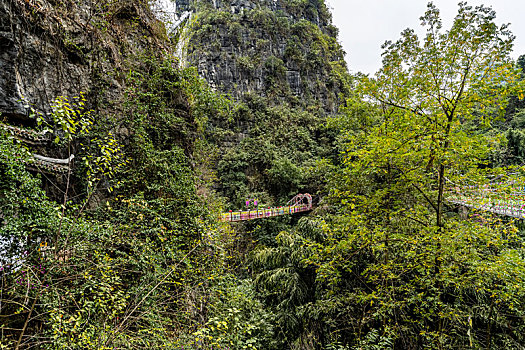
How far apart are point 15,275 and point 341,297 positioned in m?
3.35

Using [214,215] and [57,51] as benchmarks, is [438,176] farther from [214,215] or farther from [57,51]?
[57,51]

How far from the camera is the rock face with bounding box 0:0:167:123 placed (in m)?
2.50

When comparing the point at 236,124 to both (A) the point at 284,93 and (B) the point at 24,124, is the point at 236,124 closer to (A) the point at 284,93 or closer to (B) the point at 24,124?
(A) the point at 284,93

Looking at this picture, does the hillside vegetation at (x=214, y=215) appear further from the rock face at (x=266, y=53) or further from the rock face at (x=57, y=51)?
the rock face at (x=266, y=53)

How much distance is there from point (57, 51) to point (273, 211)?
7.80 m

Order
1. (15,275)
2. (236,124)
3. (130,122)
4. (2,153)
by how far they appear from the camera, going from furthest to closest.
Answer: (236,124)
(130,122)
(2,153)
(15,275)

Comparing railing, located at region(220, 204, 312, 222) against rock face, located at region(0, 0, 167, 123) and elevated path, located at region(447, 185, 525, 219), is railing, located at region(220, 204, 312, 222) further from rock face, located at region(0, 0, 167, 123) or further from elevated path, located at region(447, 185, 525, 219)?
elevated path, located at region(447, 185, 525, 219)

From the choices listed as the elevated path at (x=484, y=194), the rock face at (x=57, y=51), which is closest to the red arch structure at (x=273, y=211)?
the rock face at (x=57, y=51)

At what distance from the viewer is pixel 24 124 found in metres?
2.61

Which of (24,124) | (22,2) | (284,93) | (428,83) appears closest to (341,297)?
(428,83)

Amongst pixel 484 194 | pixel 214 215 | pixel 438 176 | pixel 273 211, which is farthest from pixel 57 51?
pixel 273 211

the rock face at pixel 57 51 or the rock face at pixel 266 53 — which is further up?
the rock face at pixel 266 53

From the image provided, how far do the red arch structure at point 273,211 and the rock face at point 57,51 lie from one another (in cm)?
489

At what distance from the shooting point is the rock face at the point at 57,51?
2498 millimetres
